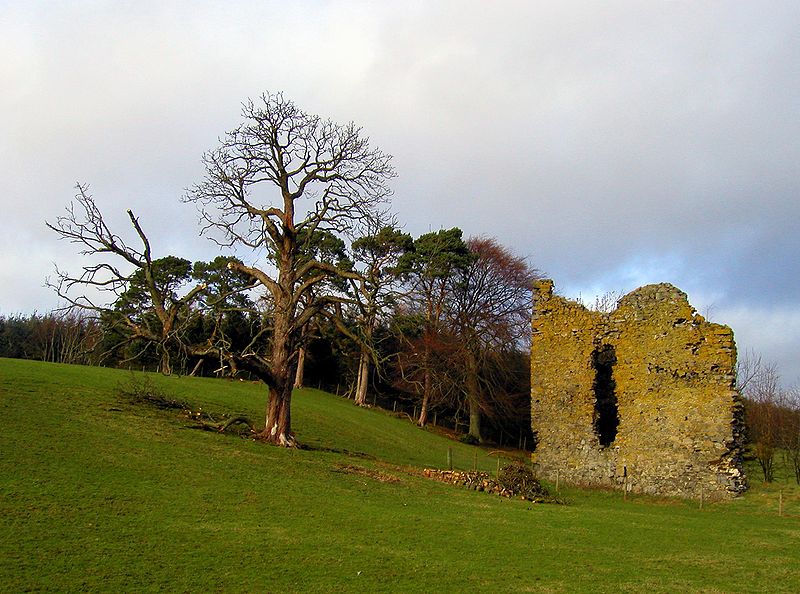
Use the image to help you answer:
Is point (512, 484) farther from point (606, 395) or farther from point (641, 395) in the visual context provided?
point (606, 395)

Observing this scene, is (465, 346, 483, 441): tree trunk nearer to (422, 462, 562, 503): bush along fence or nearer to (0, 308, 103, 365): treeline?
(422, 462, 562, 503): bush along fence

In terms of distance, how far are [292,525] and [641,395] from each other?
16.0 m

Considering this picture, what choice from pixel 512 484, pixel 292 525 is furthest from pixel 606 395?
pixel 292 525

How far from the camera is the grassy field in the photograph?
9.74m

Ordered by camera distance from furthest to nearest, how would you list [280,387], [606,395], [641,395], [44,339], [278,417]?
[44,339] < [606,395] < [641,395] < [278,417] < [280,387]

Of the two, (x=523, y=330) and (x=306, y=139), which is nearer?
(x=306, y=139)

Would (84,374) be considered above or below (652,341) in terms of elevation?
below

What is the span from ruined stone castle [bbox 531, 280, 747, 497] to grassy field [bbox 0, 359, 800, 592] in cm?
142

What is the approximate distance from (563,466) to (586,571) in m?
15.2

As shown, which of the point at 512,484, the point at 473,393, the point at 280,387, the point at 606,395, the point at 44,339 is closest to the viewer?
the point at 512,484

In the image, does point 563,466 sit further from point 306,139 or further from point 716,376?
point 306,139

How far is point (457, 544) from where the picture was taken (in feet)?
41.0

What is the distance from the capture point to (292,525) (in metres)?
12.8

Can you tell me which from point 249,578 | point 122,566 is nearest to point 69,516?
point 122,566
